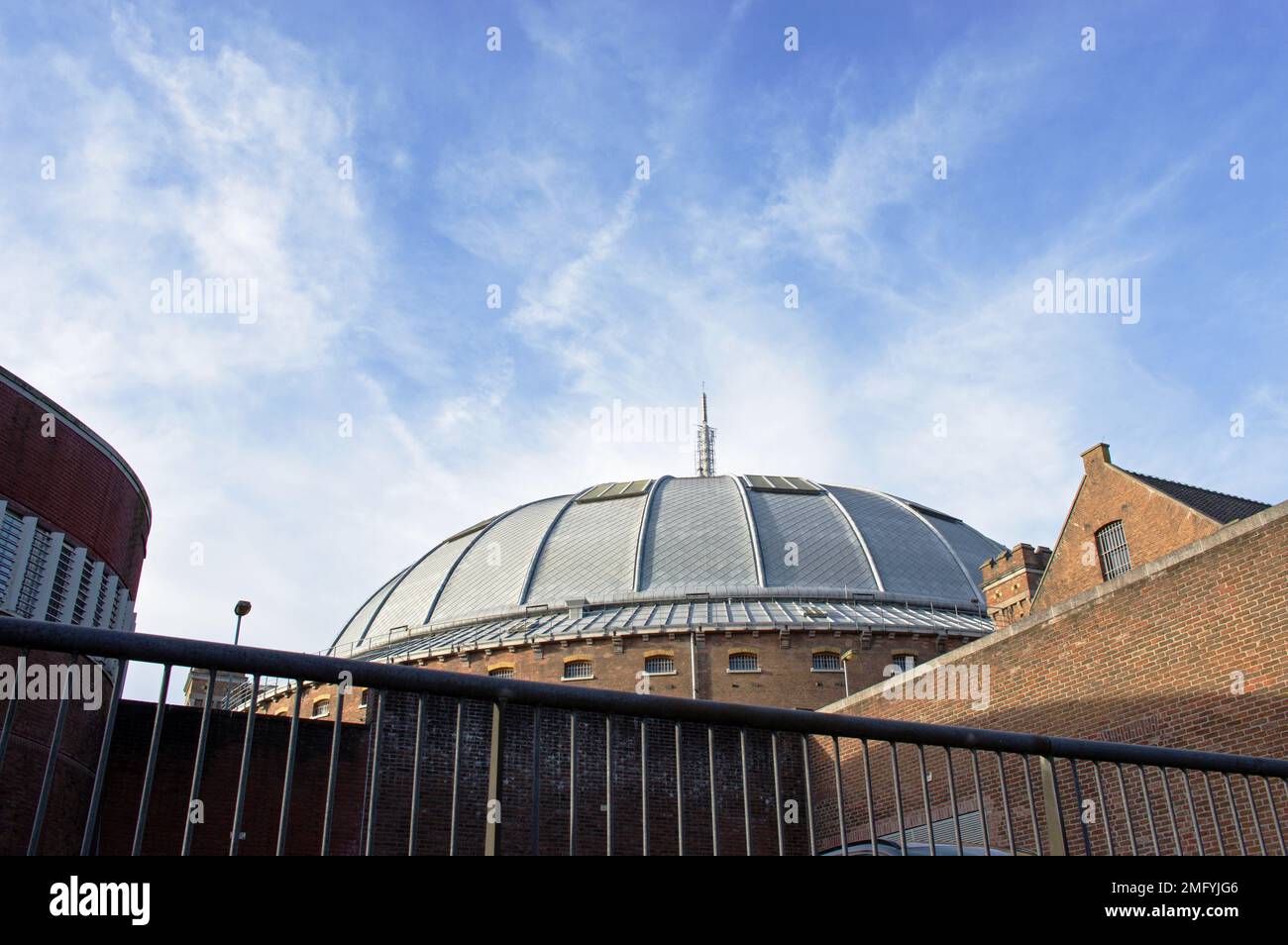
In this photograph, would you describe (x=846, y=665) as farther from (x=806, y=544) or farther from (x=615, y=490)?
(x=615, y=490)

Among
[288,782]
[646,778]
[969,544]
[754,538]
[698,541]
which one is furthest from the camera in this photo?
[969,544]

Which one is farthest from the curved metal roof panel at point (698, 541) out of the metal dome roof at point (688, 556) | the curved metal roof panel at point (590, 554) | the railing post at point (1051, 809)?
the railing post at point (1051, 809)

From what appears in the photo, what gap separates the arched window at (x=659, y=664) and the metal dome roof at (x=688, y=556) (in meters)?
1.77

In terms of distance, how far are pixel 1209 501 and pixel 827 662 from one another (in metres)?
12.8

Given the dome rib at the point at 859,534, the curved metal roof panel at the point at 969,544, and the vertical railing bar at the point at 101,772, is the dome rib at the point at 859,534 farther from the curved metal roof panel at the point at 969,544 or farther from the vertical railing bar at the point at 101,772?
the vertical railing bar at the point at 101,772

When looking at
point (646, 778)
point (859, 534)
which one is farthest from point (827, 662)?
point (646, 778)

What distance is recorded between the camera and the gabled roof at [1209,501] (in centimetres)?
2745

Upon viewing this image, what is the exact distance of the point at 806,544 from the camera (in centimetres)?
4259

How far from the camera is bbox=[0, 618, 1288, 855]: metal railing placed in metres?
4.12

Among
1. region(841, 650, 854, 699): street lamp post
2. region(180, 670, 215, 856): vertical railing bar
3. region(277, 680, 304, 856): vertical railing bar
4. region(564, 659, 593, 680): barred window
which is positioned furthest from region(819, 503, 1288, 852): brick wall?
region(564, 659, 593, 680): barred window

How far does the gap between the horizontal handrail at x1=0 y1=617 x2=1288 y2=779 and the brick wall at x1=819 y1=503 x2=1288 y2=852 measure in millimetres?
8155

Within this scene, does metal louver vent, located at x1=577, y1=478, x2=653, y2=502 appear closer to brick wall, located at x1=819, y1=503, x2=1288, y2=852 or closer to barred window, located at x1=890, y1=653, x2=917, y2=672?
barred window, located at x1=890, y1=653, x2=917, y2=672

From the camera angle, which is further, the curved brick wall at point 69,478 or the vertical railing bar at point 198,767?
the curved brick wall at point 69,478
